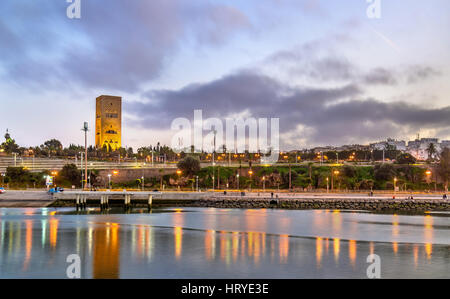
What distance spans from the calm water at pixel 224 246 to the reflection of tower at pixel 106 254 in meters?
0.08

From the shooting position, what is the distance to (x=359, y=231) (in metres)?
50.8

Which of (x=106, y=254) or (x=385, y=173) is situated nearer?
(x=106, y=254)

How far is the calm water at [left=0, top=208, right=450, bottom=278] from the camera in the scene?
1217 inches

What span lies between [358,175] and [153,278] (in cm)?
11681

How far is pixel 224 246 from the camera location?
41.3 metres

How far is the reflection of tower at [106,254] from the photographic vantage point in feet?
100

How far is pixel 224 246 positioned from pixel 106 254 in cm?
1082

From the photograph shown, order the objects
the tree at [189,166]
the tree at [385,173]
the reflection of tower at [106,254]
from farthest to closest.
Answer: the tree at [189,166] < the tree at [385,173] < the reflection of tower at [106,254]

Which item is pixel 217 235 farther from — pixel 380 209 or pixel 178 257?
pixel 380 209
